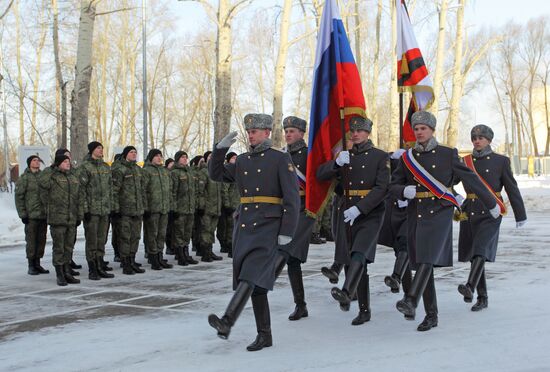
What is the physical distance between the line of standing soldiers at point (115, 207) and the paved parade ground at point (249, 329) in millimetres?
585

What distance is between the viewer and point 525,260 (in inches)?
498

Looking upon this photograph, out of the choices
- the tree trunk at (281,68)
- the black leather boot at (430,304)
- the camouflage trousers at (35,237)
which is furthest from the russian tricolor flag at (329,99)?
the tree trunk at (281,68)

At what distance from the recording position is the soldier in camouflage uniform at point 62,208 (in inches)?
428

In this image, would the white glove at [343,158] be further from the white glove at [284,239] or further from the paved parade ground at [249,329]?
the paved parade ground at [249,329]

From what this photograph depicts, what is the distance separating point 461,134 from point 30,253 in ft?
218

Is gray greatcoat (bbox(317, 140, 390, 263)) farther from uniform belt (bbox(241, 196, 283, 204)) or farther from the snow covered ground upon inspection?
uniform belt (bbox(241, 196, 283, 204))

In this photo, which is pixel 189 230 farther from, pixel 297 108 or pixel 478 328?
pixel 297 108

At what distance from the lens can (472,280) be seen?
8.14 meters

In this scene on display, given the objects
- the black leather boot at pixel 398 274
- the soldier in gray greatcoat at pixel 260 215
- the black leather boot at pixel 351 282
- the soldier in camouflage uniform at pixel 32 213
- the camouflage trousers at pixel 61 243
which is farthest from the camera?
the soldier in camouflage uniform at pixel 32 213

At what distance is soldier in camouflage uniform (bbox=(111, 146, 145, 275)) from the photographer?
38.8 feet

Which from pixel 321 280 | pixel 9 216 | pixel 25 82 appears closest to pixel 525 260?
pixel 321 280

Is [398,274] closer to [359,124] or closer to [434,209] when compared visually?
[434,209]

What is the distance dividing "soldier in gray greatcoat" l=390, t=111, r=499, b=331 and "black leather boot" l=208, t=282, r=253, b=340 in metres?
1.68

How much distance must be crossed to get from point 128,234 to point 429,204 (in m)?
5.76
